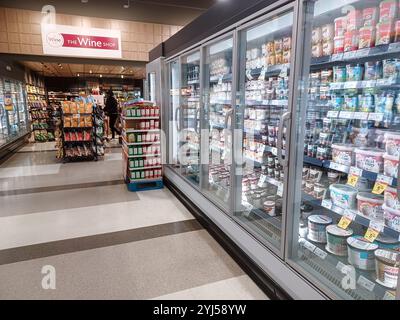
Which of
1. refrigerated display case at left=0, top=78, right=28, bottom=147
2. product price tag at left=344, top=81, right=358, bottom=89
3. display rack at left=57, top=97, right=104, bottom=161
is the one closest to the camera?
product price tag at left=344, top=81, right=358, bottom=89

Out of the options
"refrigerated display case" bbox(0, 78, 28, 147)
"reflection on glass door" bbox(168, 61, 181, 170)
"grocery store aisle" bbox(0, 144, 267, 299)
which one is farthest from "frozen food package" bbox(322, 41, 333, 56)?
"refrigerated display case" bbox(0, 78, 28, 147)

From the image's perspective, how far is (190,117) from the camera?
457 centimetres

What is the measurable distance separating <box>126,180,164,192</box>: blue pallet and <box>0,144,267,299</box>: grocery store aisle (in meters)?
0.13

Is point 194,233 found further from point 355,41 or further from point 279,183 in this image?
point 355,41

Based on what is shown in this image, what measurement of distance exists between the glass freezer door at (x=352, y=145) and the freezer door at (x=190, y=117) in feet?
7.08

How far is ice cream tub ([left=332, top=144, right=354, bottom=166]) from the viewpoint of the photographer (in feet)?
6.38

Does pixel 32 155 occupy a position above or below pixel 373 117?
below

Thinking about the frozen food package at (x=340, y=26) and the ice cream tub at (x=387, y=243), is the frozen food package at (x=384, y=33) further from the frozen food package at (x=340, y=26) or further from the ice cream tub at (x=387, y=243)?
the ice cream tub at (x=387, y=243)

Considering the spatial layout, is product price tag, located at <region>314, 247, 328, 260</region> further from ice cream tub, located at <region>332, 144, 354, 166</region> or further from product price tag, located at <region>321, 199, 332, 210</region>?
ice cream tub, located at <region>332, 144, 354, 166</region>

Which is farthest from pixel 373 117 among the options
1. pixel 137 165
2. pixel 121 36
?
pixel 121 36

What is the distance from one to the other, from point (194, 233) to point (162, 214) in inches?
28.4

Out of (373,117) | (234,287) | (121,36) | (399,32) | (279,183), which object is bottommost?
(234,287)

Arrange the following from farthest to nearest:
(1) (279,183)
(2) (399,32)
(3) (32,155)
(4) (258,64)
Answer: (3) (32,155), (4) (258,64), (1) (279,183), (2) (399,32)
